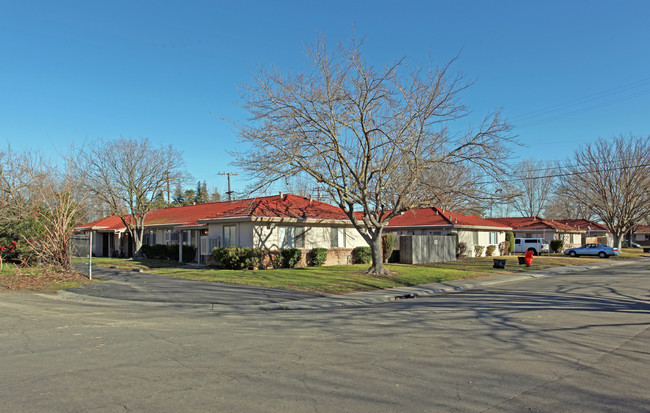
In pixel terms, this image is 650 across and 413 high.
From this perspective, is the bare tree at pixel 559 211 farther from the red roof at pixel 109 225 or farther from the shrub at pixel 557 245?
the red roof at pixel 109 225

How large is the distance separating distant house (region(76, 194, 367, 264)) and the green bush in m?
1.14

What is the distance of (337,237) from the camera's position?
101 feet

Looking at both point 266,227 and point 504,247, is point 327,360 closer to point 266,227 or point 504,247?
point 266,227

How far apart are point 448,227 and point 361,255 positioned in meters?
10.5

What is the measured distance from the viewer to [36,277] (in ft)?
58.1

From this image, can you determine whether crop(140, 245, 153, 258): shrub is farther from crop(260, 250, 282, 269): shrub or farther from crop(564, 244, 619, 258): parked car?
crop(564, 244, 619, 258): parked car

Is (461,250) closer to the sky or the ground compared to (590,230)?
closer to the ground

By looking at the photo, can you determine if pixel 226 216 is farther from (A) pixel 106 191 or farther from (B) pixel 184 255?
(A) pixel 106 191

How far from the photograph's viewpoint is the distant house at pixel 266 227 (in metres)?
26.5

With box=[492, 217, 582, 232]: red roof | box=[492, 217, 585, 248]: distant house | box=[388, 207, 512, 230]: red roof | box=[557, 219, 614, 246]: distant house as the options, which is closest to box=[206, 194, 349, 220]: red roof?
box=[388, 207, 512, 230]: red roof

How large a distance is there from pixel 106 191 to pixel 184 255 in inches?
334

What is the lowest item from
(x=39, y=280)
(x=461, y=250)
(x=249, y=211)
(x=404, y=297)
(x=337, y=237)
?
(x=404, y=297)

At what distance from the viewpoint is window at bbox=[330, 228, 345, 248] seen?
30438 millimetres

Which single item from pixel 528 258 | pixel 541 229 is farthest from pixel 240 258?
pixel 541 229
